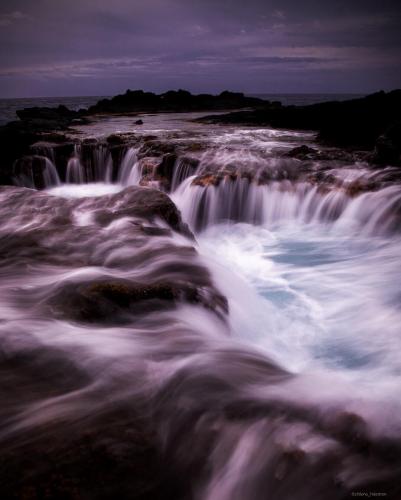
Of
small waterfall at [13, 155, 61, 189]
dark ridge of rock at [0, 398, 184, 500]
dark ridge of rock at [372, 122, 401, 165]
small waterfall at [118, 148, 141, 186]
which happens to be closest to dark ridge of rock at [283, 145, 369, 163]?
dark ridge of rock at [372, 122, 401, 165]

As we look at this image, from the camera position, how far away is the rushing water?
236 cm

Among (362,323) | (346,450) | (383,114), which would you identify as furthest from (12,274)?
(383,114)

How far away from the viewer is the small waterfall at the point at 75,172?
598 inches

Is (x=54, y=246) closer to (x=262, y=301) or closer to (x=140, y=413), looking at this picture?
(x=262, y=301)

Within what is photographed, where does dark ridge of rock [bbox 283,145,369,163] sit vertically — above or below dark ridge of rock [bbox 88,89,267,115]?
below

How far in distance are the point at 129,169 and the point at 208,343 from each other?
11.9 m

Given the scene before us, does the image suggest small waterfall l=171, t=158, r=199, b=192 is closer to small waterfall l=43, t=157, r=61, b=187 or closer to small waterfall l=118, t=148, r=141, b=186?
small waterfall l=118, t=148, r=141, b=186

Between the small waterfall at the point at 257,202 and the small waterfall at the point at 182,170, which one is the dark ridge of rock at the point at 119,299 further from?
the small waterfall at the point at 182,170

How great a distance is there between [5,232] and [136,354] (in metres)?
4.33

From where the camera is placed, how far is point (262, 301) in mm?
6332

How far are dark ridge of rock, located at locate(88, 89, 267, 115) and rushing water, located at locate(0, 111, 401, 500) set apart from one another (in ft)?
149

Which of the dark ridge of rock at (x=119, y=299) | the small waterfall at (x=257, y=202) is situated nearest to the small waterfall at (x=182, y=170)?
the small waterfall at (x=257, y=202)

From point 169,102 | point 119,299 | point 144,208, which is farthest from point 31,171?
point 169,102

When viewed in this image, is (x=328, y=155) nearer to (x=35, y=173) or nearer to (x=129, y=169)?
(x=129, y=169)
